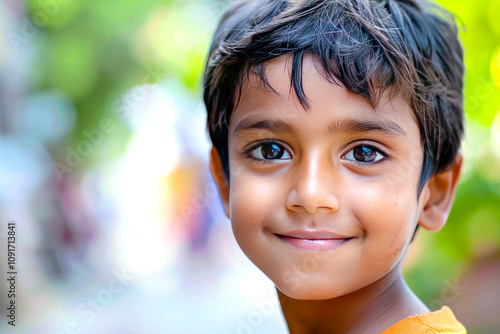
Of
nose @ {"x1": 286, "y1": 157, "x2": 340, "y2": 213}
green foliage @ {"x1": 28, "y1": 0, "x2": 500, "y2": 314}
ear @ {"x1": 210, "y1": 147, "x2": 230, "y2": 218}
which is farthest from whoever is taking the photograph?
green foliage @ {"x1": 28, "y1": 0, "x2": 500, "y2": 314}

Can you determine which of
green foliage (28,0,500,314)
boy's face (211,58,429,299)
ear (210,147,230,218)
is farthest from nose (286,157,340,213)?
green foliage (28,0,500,314)

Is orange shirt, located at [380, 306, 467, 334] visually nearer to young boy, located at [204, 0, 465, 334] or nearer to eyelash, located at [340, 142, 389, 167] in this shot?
young boy, located at [204, 0, 465, 334]

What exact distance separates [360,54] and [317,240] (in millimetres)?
395

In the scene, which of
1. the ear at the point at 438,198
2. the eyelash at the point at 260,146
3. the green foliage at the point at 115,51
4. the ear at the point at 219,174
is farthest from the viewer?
the green foliage at the point at 115,51

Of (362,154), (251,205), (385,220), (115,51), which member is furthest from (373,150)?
(115,51)

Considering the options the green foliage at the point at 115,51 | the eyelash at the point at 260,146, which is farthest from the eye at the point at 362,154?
the green foliage at the point at 115,51

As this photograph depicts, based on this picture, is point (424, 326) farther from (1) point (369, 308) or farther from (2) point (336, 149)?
(2) point (336, 149)

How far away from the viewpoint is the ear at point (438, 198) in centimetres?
129

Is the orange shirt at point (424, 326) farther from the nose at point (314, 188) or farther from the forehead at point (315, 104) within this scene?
the forehead at point (315, 104)

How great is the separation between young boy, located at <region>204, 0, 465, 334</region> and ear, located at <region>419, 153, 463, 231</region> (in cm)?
6

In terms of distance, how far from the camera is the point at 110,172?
12.4 ft

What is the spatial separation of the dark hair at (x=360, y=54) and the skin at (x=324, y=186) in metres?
0.03

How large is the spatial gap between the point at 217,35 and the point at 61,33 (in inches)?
98.0

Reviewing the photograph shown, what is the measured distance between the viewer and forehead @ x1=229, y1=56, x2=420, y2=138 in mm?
1059
